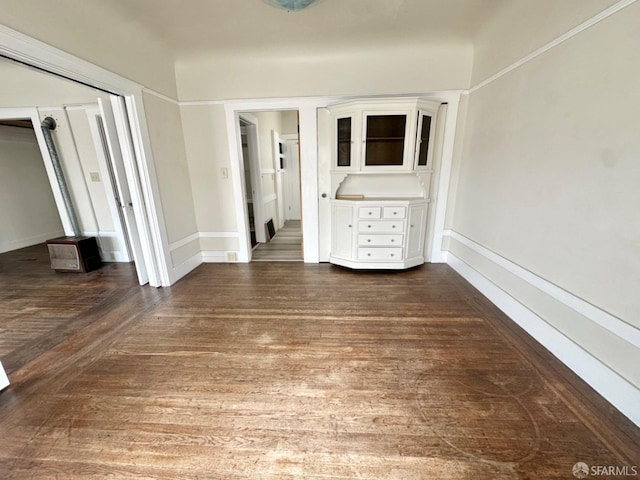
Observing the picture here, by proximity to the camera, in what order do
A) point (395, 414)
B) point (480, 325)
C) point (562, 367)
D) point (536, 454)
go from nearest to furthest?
1. point (536, 454)
2. point (395, 414)
3. point (562, 367)
4. point (480, 325)

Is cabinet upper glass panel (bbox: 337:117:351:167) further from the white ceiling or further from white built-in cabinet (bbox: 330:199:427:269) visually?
the white ceiling

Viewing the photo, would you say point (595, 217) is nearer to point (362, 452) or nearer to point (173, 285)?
point (362, 452)

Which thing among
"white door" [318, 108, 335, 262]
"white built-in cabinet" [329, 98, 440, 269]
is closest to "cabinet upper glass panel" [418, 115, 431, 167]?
"white built-in cabinet" [329, 98, 440, 269]

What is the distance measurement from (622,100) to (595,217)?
0.68 metres

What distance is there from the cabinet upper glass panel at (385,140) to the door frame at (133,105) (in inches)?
97.7

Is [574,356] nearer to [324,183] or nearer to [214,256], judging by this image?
[324,183]

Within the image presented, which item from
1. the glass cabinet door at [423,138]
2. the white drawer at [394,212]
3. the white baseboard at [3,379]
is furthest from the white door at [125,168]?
the glass cabinet door at [423,138]

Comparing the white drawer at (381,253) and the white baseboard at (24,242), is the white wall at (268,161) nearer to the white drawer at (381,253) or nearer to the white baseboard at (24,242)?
the white drawer at (381,253)

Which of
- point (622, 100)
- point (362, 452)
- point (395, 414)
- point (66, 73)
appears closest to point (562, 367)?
point (395, 414)

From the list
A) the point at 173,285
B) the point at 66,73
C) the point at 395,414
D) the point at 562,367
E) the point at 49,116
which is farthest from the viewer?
the point at 49,116

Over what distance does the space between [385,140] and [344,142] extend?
501mm

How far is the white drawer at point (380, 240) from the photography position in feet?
10.5

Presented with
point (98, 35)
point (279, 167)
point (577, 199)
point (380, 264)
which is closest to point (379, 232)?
point (380, 264)

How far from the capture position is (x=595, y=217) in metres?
1.59
